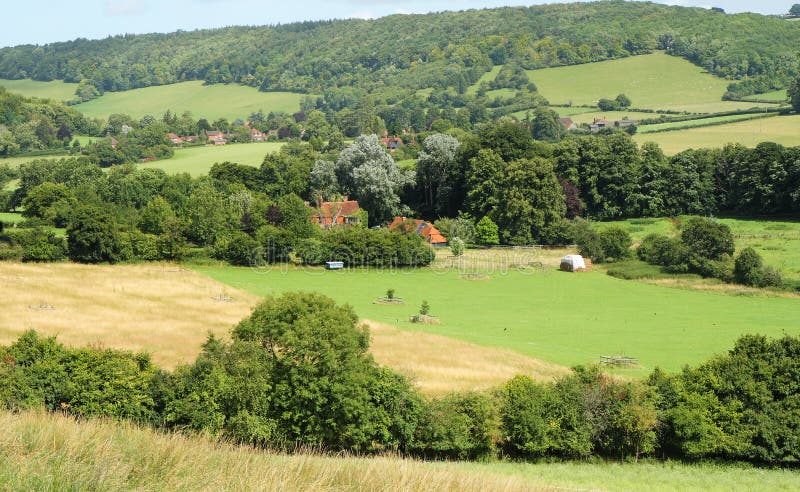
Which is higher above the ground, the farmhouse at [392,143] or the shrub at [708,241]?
the farmhouse at [392,143]

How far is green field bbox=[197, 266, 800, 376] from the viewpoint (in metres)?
39.7

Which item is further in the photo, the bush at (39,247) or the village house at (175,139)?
the village house at (175,139)

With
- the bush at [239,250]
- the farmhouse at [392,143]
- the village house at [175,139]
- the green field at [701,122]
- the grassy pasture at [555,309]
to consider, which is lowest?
the grassy pasture at [555,309]

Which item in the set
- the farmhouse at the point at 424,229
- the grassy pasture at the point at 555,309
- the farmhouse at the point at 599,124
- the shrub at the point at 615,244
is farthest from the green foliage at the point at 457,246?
the farmhouse at the point at 599,124

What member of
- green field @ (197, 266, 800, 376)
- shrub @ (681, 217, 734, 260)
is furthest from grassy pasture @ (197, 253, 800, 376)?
shrub @ (681, 217, 734, 260)

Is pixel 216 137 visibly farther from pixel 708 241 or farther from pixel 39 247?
pixel 708 241

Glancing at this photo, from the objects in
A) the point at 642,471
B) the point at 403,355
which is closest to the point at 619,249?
the point at 403,355

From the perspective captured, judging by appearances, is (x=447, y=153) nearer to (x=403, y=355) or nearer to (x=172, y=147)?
(x=403, y=355)

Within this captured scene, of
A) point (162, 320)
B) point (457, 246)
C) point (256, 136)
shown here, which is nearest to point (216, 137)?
point (256, 136)

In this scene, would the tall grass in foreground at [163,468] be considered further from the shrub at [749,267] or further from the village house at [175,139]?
the village house at [175,139]

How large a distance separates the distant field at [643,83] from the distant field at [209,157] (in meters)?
65.8

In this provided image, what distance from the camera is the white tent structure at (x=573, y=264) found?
60.4 metres

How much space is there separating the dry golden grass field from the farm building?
22.1m

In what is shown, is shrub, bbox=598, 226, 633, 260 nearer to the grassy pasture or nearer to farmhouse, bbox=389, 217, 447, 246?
the grassy pasture
